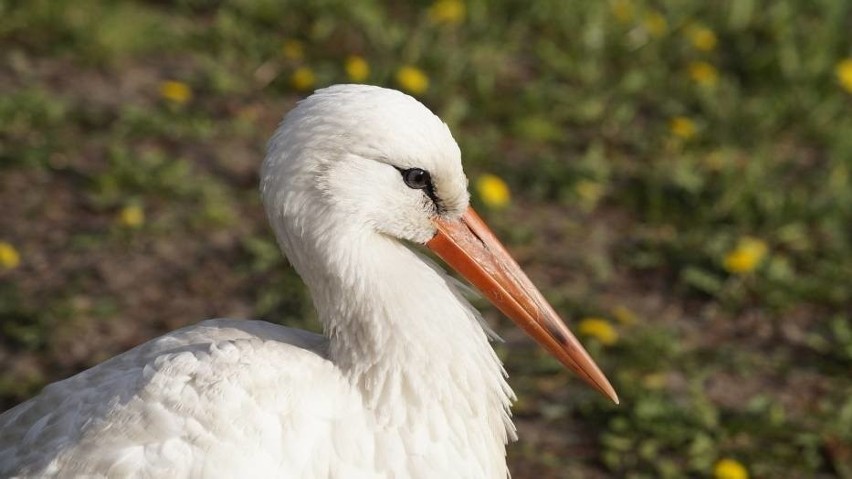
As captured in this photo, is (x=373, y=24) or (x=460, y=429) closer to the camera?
(x=460, y=429)

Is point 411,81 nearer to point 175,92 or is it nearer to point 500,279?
point 175,92

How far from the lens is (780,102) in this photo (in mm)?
5383

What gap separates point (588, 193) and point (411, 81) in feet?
3.01

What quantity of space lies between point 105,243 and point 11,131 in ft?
2.63

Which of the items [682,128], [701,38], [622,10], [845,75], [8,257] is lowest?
[8,257]

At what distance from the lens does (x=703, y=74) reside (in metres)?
5.49

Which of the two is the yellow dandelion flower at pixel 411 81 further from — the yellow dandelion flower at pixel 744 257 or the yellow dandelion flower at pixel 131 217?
the yellow dandelion flower at pixel 744 257

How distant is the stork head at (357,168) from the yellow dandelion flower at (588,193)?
2176mm

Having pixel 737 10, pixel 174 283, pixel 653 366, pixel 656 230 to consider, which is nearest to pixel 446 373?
pixel 653 366

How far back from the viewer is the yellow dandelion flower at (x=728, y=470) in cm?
364

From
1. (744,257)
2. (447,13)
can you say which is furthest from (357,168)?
(447,13)

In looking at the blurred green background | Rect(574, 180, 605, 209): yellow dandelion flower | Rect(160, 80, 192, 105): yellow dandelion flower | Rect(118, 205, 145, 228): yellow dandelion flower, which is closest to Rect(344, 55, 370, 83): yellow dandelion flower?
the blurred green background

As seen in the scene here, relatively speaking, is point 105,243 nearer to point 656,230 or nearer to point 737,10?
point 656,230

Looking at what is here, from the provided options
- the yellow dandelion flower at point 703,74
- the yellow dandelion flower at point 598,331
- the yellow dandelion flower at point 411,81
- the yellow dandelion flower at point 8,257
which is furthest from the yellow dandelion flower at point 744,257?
the yellow dandelion flower at point 8,257
